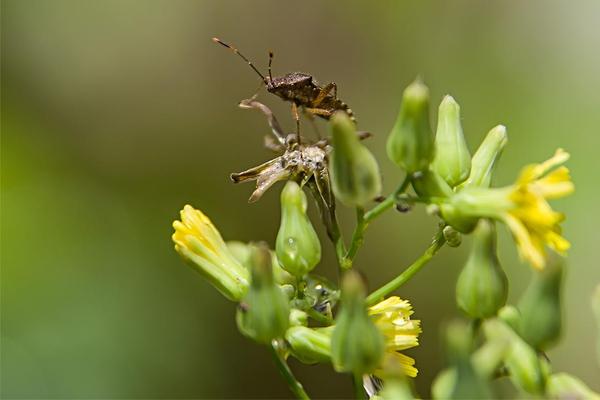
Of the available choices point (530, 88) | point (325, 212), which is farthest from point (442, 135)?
point (530, 88)

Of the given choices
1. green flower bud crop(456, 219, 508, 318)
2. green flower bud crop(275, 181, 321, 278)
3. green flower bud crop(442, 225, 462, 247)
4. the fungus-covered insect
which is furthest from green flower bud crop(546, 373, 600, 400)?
the fungus-covered insect

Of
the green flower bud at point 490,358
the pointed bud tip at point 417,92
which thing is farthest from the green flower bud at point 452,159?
the green flower bud at point 490,358

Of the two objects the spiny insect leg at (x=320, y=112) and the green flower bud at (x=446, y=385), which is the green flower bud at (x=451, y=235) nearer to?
the green flower bud at (x=446, y=385)

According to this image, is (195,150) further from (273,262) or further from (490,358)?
(490,358)

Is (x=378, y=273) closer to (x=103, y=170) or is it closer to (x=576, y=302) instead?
(x=576, y=302)

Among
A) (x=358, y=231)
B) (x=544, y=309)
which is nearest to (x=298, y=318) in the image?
(x=358, y=231)

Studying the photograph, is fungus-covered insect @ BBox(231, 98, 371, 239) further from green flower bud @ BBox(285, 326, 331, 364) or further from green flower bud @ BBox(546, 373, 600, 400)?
green flower bud @ BBox(546, 373, 600, 400)
